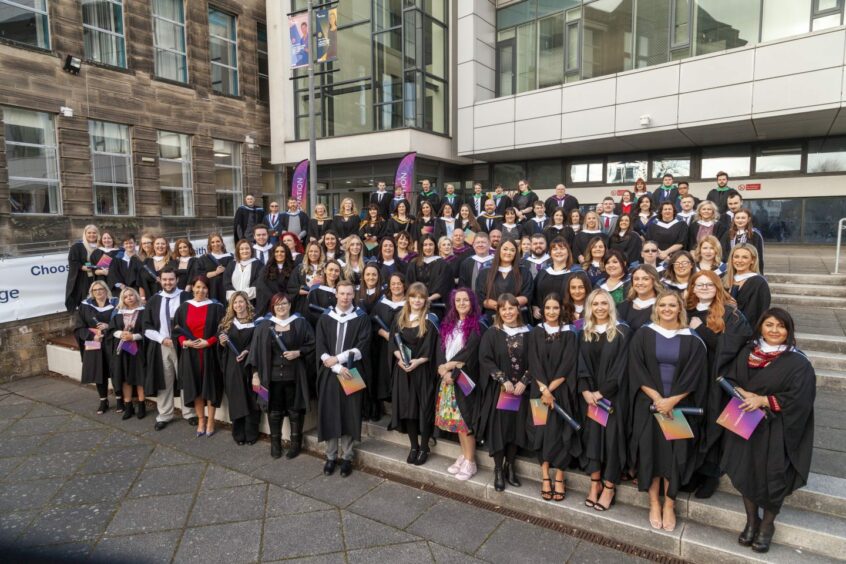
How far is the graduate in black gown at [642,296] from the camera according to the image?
435 centimetres

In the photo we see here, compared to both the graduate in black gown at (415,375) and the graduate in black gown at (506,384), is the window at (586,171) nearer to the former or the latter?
the graduate in black gown at (415,375)

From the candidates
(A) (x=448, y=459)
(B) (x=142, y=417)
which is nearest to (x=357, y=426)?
(A) (x=448, y=459)

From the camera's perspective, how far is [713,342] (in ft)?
13.1

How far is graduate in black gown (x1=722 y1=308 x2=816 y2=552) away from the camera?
3.40 meters

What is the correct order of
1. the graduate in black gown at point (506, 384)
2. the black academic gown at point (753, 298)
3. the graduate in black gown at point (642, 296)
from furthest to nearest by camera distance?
the black academic gown at point (753, 298) → the graduate in black gown at point (506, 384) → the graduate in black gown at point (642, 296)

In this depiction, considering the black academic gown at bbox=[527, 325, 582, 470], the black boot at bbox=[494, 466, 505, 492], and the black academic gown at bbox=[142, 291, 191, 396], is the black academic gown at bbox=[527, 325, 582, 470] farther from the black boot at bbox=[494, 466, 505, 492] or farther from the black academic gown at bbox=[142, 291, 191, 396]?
the black academic gown at bbox=[142, 291, 191, 396]

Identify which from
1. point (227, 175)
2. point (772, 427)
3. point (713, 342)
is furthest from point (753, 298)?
point (227, 175)

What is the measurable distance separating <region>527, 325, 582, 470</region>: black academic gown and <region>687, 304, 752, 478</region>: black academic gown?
92cm

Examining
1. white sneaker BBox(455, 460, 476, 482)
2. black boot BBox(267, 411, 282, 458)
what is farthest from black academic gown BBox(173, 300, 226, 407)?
white sneaker BBox(455, 460, 476, 482)

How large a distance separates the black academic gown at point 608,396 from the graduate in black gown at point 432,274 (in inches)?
96.7

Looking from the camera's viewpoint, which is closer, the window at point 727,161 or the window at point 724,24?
the window at point 724,24

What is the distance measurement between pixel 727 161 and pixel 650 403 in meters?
12.6

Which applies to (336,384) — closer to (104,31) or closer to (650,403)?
(650,403)

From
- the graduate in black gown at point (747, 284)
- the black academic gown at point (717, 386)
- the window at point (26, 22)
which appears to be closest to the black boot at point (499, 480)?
the black academic gown at point (717, 386)
